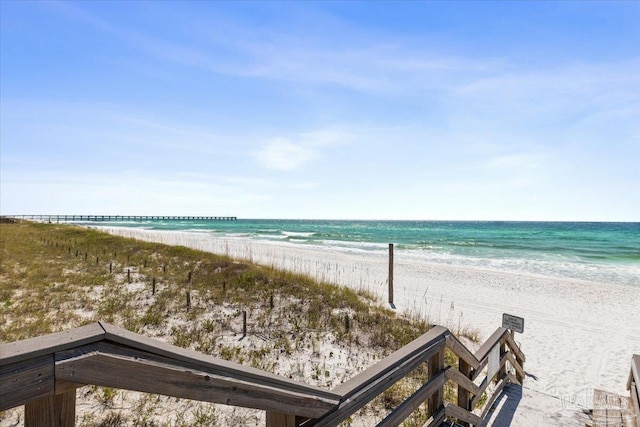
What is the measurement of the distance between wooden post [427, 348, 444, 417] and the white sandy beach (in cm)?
197

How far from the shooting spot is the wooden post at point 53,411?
3.65 feet

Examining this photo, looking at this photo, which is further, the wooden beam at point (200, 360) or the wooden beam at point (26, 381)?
the wooden beam at point (200, 360)

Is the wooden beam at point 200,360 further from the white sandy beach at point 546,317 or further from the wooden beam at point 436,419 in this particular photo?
the white sandy beach at point 546,317

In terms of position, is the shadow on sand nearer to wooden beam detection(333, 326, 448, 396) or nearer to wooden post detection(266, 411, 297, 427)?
wooden beam detection(333, 326, 448, 396)

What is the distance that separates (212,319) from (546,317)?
10845mm

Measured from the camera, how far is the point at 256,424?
423cm

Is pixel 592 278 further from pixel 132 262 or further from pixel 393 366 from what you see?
pixel 132 262

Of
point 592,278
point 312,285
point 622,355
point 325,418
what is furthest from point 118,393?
point 592,278

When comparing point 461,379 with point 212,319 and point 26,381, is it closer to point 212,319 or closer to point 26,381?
point 26,381

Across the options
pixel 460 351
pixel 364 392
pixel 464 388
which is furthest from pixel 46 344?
pixel 464 388

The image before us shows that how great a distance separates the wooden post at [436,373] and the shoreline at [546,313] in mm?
2872

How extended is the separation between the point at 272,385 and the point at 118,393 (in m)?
4.18

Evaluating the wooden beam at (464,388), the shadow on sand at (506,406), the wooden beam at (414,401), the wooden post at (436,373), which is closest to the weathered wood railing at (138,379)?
the wooden beam at (414,401)

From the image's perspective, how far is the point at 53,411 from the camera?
1.15 m
